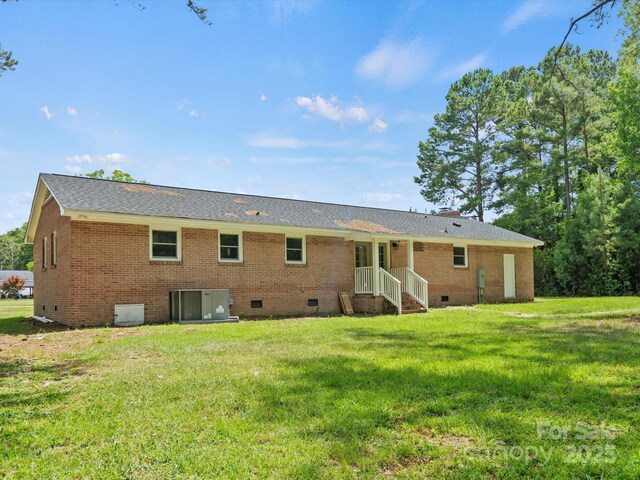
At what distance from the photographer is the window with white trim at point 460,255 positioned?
2053cm

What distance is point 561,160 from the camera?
1350 inches

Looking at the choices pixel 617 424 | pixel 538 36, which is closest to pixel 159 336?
pixel 617 424

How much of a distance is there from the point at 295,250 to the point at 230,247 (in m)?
2.47

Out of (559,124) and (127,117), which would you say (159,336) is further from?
(559,124)

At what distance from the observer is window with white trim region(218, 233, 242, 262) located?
14648mm

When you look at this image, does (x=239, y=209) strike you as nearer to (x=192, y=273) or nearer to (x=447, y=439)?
(x=192, y=273)

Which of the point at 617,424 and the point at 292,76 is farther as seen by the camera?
the point at 292,76

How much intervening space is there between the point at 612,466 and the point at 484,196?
130 ft

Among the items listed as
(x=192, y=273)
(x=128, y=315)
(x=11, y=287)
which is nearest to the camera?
(x=128, y=315)

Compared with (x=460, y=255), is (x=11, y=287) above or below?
below

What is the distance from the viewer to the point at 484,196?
40000 millimetres

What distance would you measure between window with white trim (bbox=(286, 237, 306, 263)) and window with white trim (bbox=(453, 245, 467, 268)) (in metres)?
8.03

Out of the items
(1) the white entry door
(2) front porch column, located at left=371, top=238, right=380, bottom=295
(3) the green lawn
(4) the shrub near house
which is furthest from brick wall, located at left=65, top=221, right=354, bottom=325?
A: (4) the shrub near house

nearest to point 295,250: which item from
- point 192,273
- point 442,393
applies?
point 192,273
